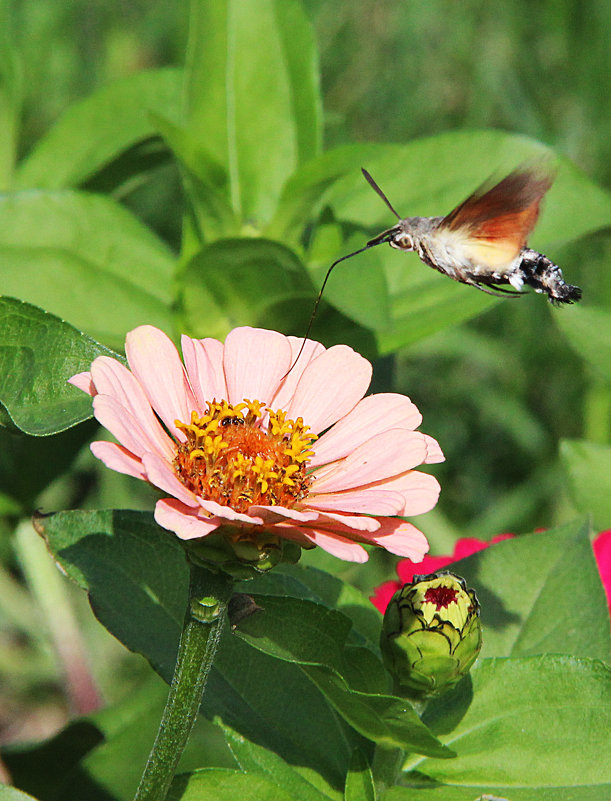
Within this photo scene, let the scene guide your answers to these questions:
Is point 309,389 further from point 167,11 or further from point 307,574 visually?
point 167,11

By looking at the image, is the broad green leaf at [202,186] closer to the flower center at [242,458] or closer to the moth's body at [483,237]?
the moth's body at [483,237]

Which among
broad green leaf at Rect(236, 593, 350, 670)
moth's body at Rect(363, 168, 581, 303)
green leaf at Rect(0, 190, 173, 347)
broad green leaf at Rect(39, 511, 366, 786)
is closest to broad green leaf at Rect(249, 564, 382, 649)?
broad green leaf at Rect(39, 511, 366, 786)

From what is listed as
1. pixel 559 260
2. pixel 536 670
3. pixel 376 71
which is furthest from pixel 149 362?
pixel 376 71

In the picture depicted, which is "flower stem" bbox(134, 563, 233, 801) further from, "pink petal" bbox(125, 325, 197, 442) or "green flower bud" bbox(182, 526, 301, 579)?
"pink petal" bbox(125, 325, 197, 442)

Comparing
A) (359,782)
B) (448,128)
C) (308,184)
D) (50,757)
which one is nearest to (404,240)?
(308,184)

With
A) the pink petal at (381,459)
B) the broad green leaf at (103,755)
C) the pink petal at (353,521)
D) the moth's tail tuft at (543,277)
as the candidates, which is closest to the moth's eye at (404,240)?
the moth's tail tuft at (543,277)
